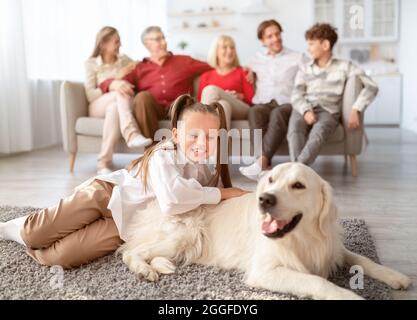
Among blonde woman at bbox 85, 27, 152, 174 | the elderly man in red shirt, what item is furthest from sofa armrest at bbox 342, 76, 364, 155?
blonde woman at bbox 85, 27, 152, 174

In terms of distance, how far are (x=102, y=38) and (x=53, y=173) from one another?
1.09m

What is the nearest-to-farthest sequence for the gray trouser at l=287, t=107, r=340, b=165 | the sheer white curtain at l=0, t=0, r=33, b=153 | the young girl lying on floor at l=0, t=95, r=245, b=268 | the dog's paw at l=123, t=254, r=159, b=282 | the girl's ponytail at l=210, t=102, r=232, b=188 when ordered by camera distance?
the dog's paw at l=123, t=254, r=159, b=282 < the young girl lying on floor at l=0, t=95, r=245, b=268 < the girl's ponytail at l=210, t=102, r=232, b=188 < the gray trouser at l=287, t=107, r=340, b=165 < the sheer white curtain at l=0, t=0, r=33, b=153

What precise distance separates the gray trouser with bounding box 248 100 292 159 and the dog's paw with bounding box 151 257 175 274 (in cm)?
174

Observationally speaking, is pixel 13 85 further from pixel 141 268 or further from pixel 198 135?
pixel 141 268

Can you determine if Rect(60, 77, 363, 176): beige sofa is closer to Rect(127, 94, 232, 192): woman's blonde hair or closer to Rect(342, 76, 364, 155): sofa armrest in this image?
Rect(342, 76, 364, 155): sofa armrest

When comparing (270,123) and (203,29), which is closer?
(270,123)

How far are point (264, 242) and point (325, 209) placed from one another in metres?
0.20

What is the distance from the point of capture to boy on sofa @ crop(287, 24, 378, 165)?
294 cm

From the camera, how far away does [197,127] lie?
4.94ft

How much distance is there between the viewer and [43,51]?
486 centimetres

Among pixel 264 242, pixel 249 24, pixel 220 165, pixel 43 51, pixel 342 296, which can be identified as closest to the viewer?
pixel 342 296

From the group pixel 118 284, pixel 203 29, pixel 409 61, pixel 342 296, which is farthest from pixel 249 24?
pixel 342 296

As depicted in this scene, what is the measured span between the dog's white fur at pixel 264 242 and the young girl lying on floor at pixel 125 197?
55 millimetres

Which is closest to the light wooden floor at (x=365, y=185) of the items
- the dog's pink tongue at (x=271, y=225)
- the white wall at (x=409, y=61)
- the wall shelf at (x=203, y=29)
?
the dog's pink tongue at (x=271, y=225)
